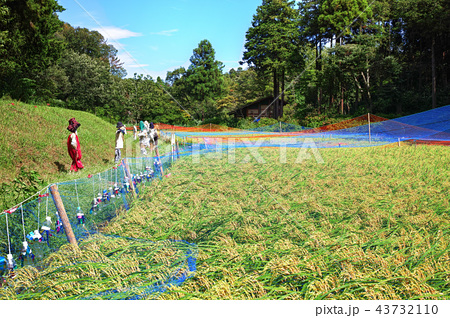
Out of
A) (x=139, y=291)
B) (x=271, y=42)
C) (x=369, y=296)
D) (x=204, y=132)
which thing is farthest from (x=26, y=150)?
(x=271, y=42)

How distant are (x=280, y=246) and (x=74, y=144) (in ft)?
22.8

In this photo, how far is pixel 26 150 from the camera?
30.3ft

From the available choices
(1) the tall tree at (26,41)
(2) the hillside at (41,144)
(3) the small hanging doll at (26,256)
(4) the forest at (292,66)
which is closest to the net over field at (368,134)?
(4) the forest at (292,66)

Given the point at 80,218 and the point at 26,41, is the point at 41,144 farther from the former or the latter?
the point at 26,41

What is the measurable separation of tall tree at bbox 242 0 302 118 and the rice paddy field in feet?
70.0

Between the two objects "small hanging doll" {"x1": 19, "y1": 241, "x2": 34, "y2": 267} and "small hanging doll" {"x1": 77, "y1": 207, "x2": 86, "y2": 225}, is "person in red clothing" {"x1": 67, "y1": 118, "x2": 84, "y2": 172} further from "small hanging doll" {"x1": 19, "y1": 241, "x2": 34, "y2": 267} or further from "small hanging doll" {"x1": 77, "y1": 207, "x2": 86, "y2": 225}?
"small hanging doll" {"x1": 19, "y1": 241, "x2": 34, "y2": 267}

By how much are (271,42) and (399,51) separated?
1096 centimetres

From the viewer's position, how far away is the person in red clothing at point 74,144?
8.41 meters

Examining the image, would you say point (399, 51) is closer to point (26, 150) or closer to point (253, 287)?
point (26, 150)

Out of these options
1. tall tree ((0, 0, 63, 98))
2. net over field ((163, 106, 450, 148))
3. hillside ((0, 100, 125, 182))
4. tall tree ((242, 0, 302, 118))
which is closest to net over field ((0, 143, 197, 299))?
hillside ((0, 100, 125, 182))

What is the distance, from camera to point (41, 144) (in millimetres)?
10000

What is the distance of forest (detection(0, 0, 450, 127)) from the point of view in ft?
51.5

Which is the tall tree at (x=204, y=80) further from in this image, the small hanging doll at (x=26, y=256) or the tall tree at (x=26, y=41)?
the small hanging doll at (x=26, y=256)

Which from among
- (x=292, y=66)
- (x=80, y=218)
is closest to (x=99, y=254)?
(x=80, y=218)
